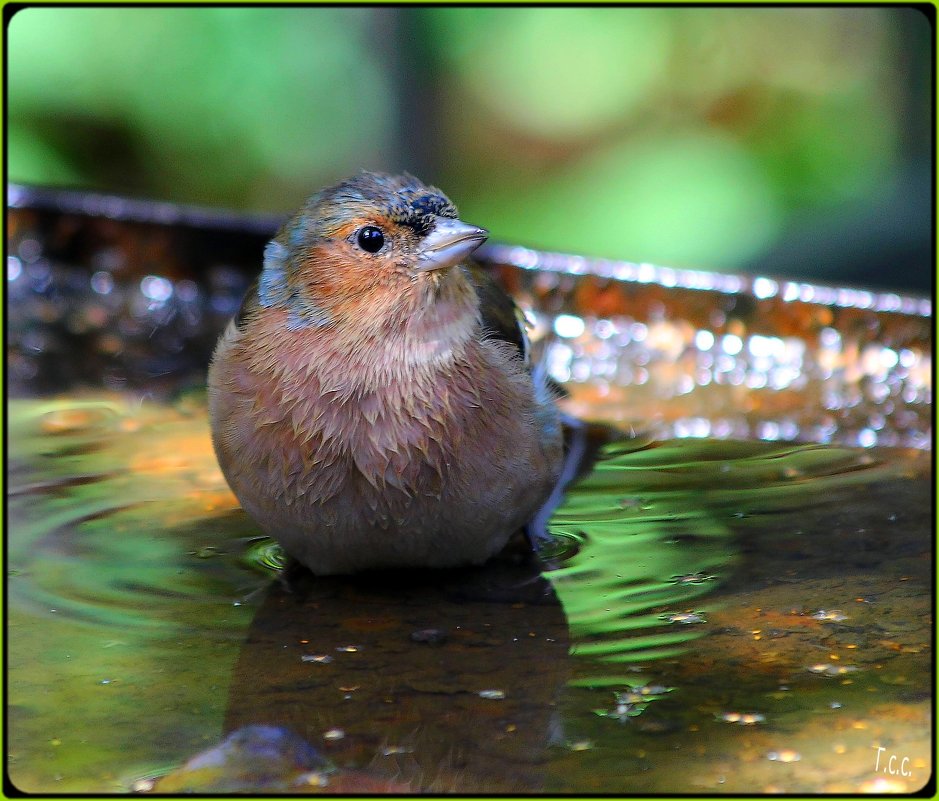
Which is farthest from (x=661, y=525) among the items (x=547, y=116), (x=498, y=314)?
(x=547, y=116)

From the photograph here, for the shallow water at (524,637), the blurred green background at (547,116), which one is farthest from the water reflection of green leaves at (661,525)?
the blurred green background at (547,116)

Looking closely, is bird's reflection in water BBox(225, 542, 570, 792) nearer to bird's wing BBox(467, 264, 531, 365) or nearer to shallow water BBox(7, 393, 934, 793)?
shallow water BBox(7, 393, 934, 793)

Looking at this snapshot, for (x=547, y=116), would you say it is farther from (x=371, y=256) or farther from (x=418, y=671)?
(x=418, y=671)

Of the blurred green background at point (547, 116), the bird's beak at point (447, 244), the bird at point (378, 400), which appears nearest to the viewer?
the bird at point (378, 400)

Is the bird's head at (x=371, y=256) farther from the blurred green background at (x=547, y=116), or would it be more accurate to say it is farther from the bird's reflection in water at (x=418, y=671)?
the blurred green background at (x=547, y=116)

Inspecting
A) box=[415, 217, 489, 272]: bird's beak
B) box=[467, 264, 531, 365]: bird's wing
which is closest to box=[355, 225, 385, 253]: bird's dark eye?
box=[415, 217, 489, 272]: bird's beak

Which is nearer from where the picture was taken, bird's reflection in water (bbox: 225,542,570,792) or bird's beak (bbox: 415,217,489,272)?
bird's reflection in water (bbox: 225,542,570,792)
